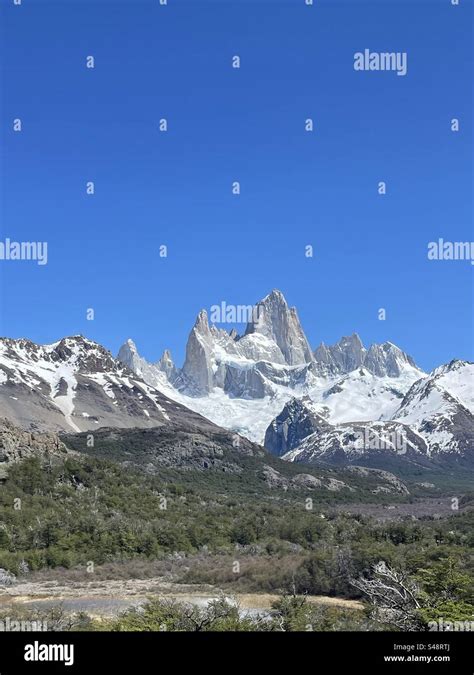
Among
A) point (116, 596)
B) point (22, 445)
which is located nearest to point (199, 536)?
point (116, 596)

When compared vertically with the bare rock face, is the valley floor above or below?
below

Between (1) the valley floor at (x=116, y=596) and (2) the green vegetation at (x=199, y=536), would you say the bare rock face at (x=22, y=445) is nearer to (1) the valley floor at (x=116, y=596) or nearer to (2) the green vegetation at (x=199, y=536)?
(2) the green vegetation at (x=199, y=536)

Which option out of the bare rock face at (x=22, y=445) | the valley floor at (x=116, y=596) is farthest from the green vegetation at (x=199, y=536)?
the bare rock face at (x=22, y=445)

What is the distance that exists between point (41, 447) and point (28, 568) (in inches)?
1391

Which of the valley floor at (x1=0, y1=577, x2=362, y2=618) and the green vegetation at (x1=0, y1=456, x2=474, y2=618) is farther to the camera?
the green vegetation at (x1=0, y1=456, x2=474, y2=618)

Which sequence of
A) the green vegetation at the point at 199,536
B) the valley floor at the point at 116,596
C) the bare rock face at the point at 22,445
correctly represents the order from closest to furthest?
1. the valley floor at the point at 116,596
2. the green vegetation at the point at 199,536
3. the bare rock face at the point at 22,445

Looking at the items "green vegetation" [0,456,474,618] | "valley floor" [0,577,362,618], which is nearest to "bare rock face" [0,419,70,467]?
"green vegetation" [0,456,474,618]

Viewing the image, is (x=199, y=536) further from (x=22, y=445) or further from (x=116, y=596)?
(x=22, y=445)

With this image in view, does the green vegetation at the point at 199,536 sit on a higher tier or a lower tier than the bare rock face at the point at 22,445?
lower

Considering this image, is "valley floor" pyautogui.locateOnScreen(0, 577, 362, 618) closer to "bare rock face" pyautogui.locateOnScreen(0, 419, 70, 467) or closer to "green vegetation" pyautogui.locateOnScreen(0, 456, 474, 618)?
"green vegetation" pyautogui.locateOnScreen(0, 456, 474, 618)

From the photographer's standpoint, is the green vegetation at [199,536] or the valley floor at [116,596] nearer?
the valley floor at [116,596]
